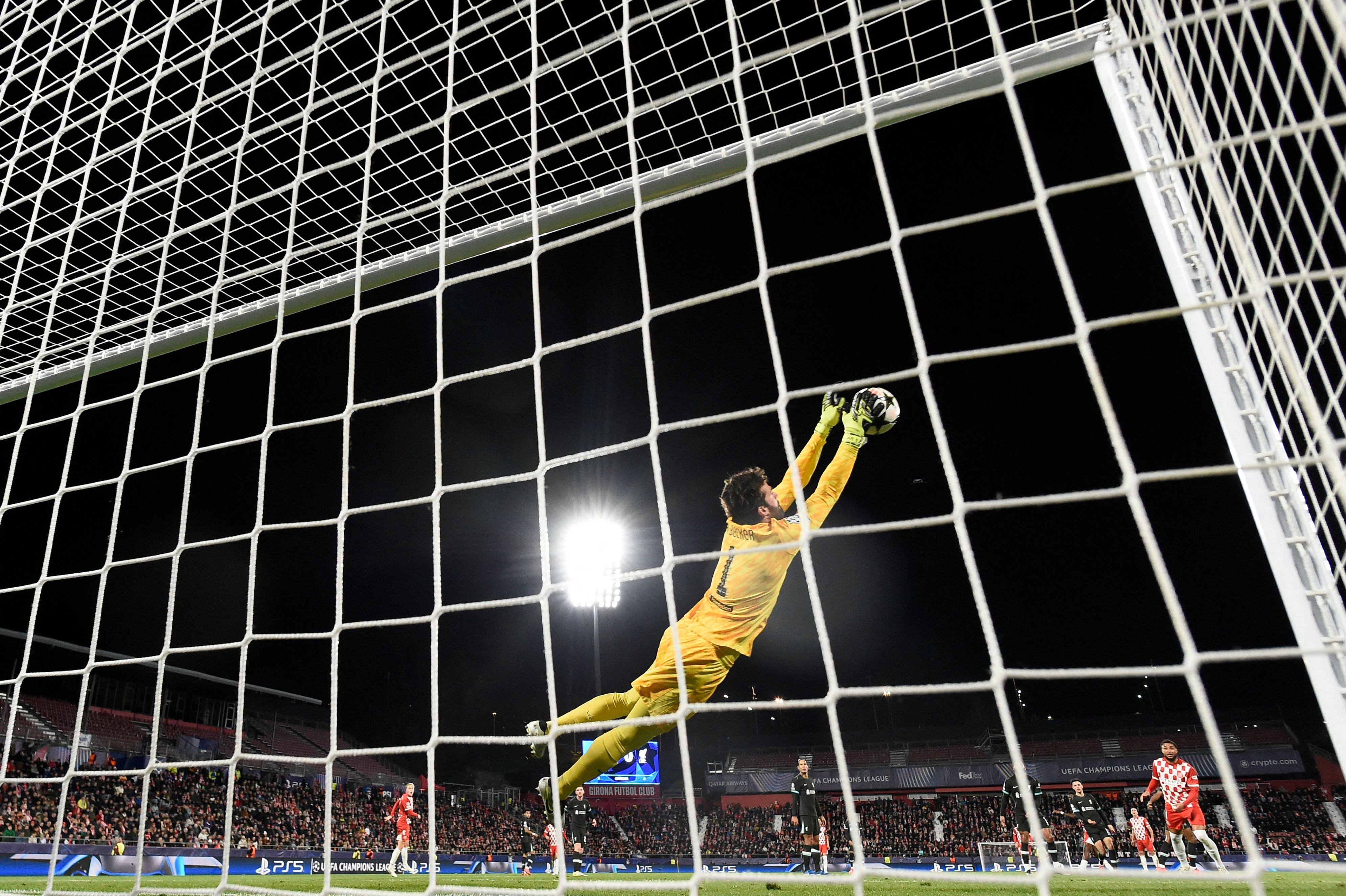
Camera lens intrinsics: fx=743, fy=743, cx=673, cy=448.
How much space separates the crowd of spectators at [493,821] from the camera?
11812 mm

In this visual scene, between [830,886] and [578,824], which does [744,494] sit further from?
[578,824]

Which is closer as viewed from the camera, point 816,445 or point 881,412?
point 881,412

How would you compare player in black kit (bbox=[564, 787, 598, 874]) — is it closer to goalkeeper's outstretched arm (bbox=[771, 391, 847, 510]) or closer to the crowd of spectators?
the crowd of spectators

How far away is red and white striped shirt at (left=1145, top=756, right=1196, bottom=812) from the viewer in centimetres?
522

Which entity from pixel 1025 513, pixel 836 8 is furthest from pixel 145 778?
pixel 1025 513

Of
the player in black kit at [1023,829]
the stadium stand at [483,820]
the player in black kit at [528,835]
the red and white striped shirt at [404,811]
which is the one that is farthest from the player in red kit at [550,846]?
the player in black kit at [1023,829]

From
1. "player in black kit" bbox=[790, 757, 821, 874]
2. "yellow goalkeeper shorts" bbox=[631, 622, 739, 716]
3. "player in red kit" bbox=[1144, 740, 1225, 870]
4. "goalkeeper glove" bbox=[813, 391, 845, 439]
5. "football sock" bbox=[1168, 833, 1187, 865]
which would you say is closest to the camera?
"yellow goalkeeper shorts" bbox=[631, 622, 739, 716]

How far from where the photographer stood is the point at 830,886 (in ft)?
10.6

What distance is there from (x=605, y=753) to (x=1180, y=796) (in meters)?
4.92

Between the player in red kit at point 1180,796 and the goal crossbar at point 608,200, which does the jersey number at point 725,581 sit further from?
the player in red kit at point 1180,796

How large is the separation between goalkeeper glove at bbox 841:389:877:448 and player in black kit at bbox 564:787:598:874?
10.8m

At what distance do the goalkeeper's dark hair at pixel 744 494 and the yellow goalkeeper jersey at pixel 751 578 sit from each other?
78 millimetres

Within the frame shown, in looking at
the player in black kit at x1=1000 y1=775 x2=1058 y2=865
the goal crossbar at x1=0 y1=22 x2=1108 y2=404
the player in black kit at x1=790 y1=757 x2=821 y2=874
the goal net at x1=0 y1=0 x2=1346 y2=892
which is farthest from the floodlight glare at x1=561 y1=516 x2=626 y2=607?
the goal crossbar at x1=0 y1=22 x2=1108 y2=404

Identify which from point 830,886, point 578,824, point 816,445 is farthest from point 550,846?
point 816,445
